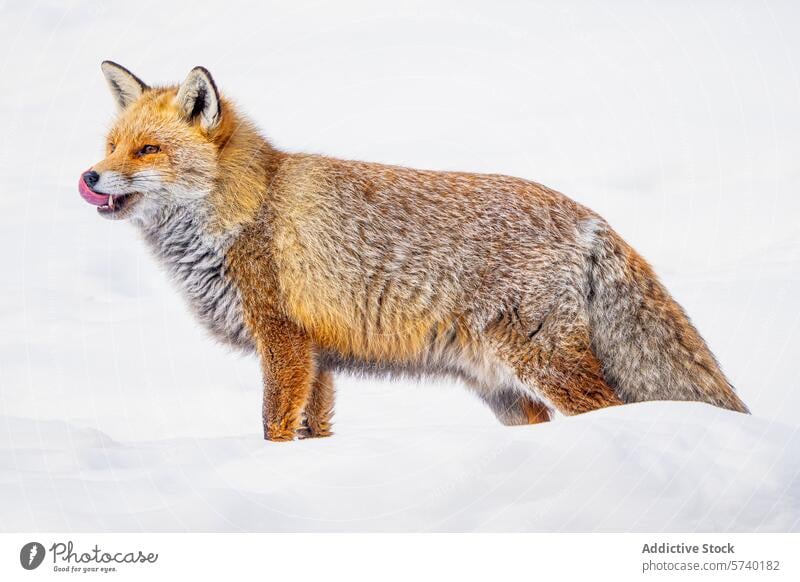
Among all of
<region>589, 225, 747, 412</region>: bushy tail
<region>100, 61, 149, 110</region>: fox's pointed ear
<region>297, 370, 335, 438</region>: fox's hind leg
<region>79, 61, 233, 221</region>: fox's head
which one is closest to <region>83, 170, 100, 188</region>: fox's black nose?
<region>79, 61, 233, 221</region>: fox's head

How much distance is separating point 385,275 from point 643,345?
7.36 ft

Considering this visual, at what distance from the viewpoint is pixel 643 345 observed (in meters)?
7.46

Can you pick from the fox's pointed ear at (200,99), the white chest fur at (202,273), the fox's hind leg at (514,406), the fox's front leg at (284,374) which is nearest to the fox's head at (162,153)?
the fox's pointed ear at (200,99)

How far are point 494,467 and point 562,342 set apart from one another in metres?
1.61

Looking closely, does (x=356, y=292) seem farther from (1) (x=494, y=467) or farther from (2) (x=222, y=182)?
(1) (x=494, y=467)

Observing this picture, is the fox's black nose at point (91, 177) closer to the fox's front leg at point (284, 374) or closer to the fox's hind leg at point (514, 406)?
the fox's front leg at point (284, 374)

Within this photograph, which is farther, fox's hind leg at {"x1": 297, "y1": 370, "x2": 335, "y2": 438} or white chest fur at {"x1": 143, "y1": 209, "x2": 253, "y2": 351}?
fox's hind leg at {"x1": 297, "y1": 370, "x2": 335, "y2": 438}

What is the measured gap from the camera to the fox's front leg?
6.98m

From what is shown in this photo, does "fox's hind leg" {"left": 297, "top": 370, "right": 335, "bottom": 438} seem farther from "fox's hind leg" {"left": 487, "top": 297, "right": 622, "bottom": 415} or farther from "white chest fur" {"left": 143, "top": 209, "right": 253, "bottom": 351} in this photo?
"fox's hind leg" {"left": 487, "top": 297, "right": 622, "bottom": 415}

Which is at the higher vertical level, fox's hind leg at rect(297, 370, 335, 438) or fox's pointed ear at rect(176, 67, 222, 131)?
fox's pointed ear at rect(176, 67, 222, 131)

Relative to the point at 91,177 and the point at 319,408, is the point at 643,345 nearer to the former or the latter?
the point at 319,408

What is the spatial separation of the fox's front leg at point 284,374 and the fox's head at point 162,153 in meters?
1.34

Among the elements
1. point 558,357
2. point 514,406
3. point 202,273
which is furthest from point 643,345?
point 202,273

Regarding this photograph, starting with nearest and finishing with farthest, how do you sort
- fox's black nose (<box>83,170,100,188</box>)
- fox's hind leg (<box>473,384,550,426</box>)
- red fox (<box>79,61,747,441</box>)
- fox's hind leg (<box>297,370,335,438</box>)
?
1. fox's black nose (<box>83,170,100,188</box>)
2. red fox (<box>79,61,747,441</box>)
3. fox's hind leg (<box>297,370,335,438</box>)
4. fox's hind leg (<box>473,384,550,426</box>)
